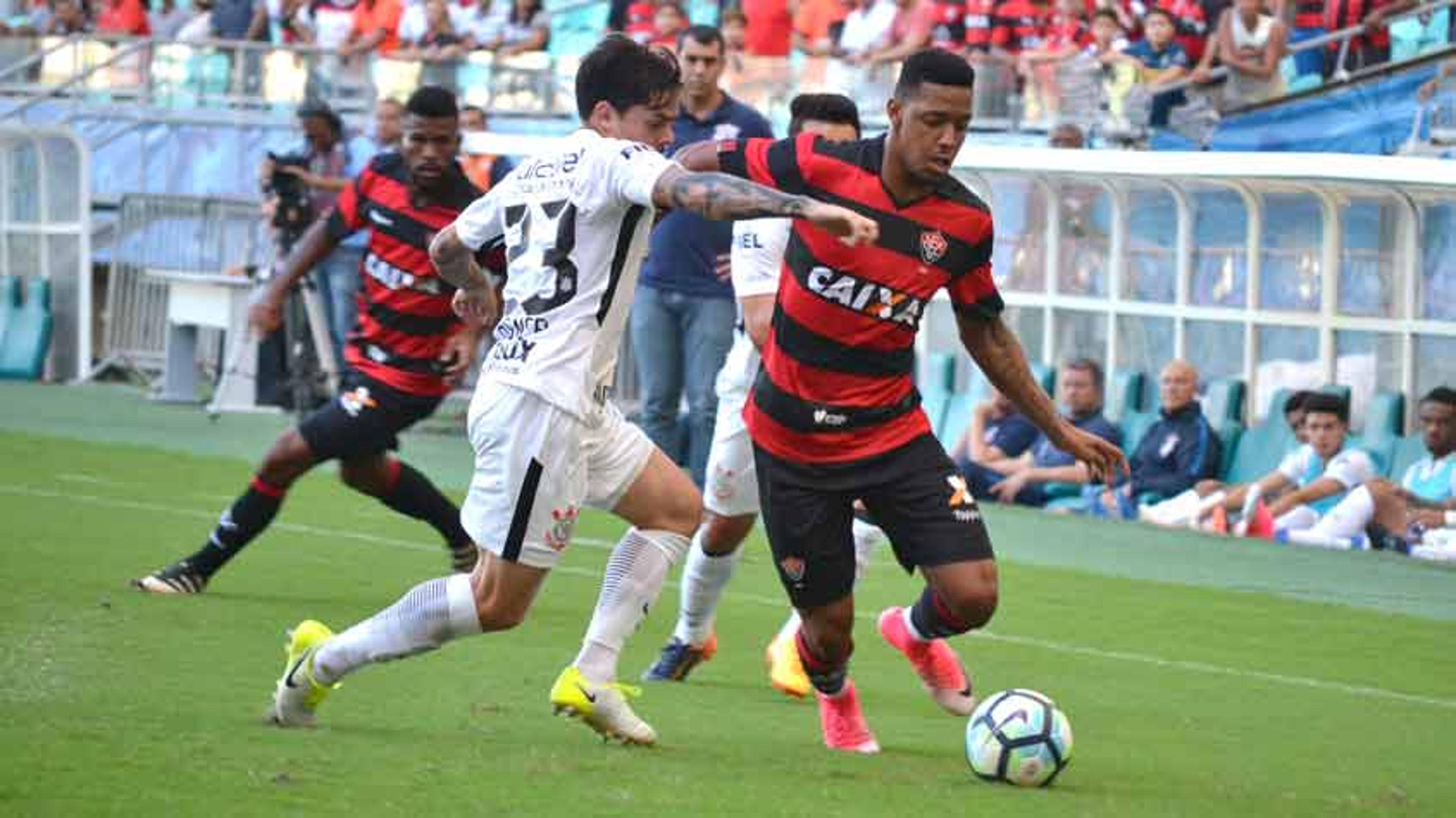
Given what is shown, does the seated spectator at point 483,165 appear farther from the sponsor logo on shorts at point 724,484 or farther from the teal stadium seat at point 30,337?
the sponsor logo on shorts at point 724,484

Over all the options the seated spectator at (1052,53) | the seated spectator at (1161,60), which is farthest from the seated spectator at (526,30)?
the seated spectator at (1161,60)

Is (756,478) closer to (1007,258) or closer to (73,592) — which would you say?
(73,592)

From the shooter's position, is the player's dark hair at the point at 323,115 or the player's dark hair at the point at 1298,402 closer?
the player's dark hair at the point at 1298,402

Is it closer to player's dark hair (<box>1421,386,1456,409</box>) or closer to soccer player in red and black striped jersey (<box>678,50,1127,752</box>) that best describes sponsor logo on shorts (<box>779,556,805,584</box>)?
soccer player in red and black striped jersey (<box>678,50,1127,752</box>)

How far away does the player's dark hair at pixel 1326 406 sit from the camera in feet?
52.9

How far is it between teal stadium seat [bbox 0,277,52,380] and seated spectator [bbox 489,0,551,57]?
15.3 ft

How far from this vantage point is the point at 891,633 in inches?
364

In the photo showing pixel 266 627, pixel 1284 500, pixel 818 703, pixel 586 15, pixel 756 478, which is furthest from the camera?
pixel 586 15

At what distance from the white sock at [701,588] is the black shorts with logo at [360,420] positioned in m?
2.06

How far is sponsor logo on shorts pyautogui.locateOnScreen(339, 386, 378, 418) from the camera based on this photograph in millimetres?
11414

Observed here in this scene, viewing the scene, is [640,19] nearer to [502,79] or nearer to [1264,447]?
[502,79]

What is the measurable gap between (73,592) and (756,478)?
387 cm

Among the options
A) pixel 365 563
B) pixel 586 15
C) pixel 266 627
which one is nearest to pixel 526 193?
pixel 266 627

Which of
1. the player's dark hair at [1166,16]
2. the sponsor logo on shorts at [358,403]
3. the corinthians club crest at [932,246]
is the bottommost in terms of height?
the sponsor logo on shorts at [358,403]
